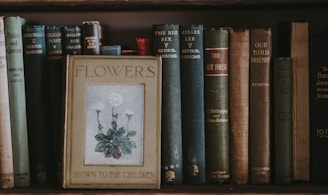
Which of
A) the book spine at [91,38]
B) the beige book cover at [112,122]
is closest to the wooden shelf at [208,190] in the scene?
the beige book cover at [112,122]

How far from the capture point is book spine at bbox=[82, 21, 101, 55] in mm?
840

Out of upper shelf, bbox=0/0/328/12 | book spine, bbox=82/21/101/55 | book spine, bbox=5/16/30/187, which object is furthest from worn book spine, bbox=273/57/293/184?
book spine, bbox=5/16/30/187

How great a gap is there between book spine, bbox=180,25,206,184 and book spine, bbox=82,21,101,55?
0.46 ft

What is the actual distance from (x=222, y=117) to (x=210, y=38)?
134mm

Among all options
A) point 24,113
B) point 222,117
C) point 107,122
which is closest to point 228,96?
point 222,117

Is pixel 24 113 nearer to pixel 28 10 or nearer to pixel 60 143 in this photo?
pixel 60 143

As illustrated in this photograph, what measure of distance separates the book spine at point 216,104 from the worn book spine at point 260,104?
42mm

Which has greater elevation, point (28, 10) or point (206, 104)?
point (28, 10)

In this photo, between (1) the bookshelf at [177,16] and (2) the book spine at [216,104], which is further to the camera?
(1) the bookshelf at [177,16]

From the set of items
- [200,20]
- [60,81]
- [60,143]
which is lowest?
[60,143]

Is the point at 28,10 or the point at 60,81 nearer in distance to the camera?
the point at 60,81

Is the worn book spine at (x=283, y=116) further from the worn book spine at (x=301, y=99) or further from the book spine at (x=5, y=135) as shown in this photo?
the book spine at (x=5, y=135)

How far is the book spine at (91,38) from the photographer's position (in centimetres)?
84

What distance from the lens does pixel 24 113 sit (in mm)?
846
